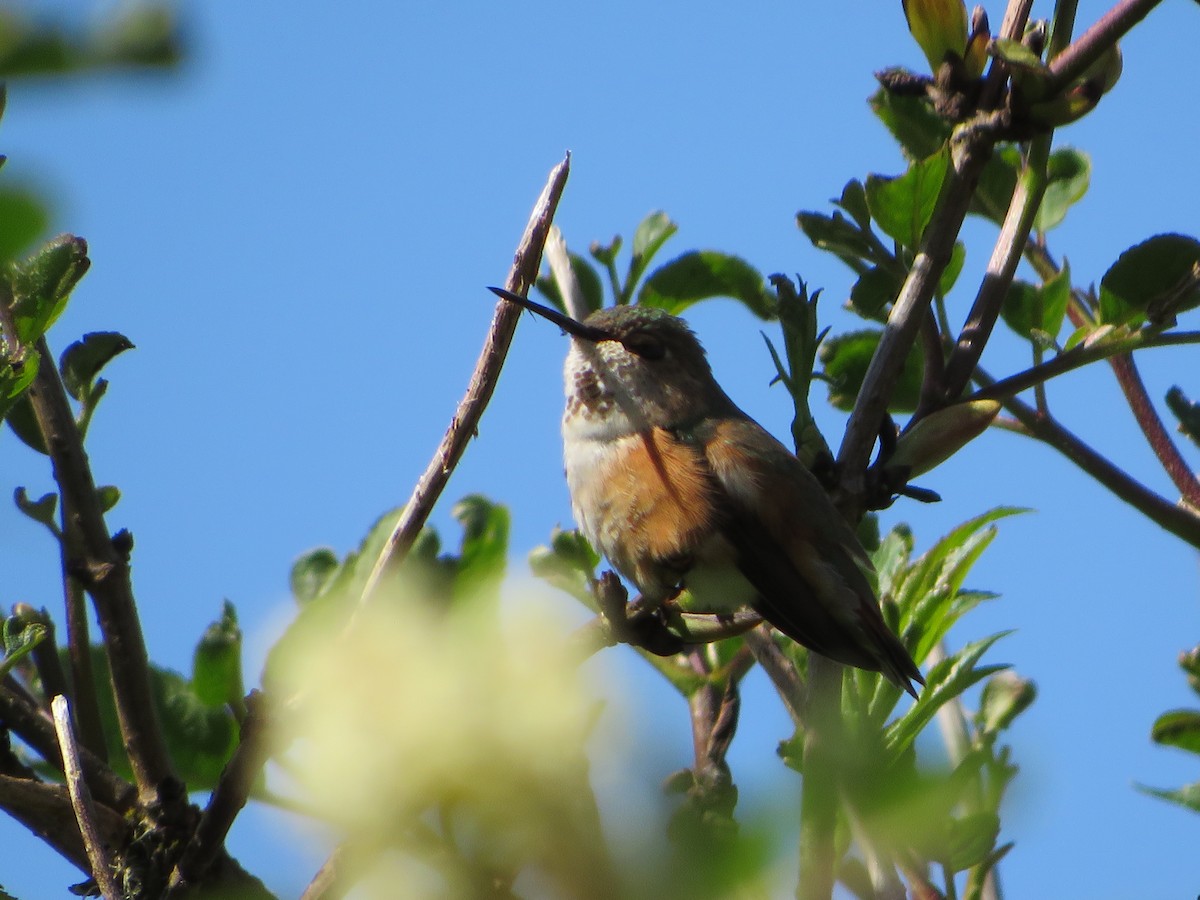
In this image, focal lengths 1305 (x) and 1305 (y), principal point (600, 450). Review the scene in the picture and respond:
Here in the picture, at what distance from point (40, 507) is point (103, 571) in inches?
7.4

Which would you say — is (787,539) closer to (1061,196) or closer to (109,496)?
(1061,196)

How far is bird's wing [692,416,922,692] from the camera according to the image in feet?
10.1

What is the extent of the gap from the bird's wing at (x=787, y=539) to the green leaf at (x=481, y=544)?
935 millimetres

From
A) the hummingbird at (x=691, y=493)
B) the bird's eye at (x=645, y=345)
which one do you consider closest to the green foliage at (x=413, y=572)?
the hummingbird at (x=691, y=493)

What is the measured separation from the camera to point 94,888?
6.29 ft

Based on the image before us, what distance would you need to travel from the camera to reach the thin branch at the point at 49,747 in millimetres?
1976

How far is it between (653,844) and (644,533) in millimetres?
3104

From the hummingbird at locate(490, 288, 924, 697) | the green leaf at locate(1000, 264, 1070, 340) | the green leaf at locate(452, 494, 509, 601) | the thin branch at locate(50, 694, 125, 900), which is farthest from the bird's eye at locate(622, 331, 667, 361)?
the thin branch at locate(50, 694, 125, 900)

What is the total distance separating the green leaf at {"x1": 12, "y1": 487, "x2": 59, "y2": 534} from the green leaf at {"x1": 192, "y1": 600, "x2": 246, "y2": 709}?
0.35 metres

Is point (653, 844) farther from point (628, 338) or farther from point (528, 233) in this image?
point (628, 338)

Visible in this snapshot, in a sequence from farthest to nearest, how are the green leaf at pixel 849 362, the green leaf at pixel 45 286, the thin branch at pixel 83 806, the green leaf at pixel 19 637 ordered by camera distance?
1. the green leaf at pixel 849 362
2. the green leaf at pixel 45 286
3. the green leaf at pixel 19 637
4. the thin branch at pixel 83 806

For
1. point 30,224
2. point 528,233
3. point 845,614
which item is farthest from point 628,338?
point 30,224

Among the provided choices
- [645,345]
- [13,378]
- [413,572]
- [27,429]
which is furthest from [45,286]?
[645,345]

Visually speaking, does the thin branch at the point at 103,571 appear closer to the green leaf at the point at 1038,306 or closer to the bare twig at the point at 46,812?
the bare twig at the point at 46,812
